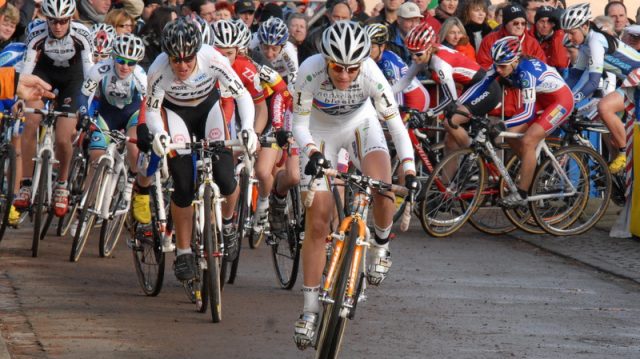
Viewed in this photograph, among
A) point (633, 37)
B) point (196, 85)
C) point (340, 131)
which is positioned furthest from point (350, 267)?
point (633, 37)

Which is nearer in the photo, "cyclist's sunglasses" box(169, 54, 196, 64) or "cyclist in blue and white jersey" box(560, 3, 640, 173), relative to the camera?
"cyclist's sunglasses" box(169, 54, 196, 64)

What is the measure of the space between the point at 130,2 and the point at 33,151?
16.2ft

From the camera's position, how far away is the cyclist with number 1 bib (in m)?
A: 9.74

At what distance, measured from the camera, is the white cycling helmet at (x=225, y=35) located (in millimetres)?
12297

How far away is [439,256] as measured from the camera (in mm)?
12891

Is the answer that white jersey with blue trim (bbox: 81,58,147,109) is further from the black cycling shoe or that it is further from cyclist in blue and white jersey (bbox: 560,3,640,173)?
cyclist in blue and white jersey (bbox: 560,3,640,173)

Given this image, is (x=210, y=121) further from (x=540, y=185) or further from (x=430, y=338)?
(x=540, y=185)

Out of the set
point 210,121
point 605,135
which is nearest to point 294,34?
point 605,135

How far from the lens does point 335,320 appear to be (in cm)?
769

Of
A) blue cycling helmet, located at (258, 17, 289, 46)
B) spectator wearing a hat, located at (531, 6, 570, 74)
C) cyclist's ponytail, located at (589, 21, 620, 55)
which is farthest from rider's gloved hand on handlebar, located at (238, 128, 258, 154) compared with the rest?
spectator wearing a hat, located at (531, 6, 570, 74)

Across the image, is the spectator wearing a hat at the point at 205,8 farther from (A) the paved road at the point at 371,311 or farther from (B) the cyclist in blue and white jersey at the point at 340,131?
(B) the cyclist in blue and white jersey at the point at 340,131

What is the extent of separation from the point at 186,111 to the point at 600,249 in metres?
4.75

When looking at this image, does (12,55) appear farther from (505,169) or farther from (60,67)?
(505,169)

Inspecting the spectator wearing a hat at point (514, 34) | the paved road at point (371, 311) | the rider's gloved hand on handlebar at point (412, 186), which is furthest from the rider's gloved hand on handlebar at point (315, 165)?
the spectator wearing a hat at point (514, 34)
